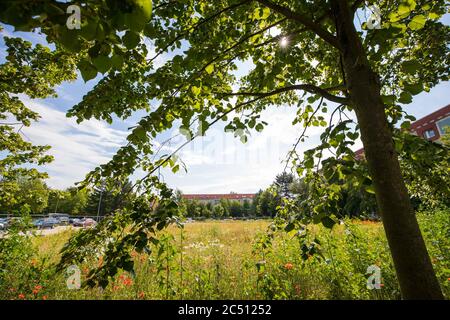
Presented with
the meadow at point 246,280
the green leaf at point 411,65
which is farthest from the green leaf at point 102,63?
the meadow at point 246,280

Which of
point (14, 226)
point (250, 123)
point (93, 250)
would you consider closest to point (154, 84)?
point (250, 123)

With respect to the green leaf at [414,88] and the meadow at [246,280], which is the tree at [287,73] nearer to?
the green leaf at [414,88]

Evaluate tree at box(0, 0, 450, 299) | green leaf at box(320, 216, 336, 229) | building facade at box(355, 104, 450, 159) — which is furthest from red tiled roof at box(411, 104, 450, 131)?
green leaf at box(320, 216, 336, 229)

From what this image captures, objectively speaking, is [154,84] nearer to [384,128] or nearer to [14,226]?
[384,128]

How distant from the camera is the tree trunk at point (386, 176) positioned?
1.23m

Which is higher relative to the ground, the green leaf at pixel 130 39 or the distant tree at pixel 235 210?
the distant tree at pixel 235 210

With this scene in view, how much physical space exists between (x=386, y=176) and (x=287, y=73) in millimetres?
2088

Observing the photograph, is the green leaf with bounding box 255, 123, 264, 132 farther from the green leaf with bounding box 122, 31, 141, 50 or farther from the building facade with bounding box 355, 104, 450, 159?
the building facade with bounding box 355, 104, 450, 159

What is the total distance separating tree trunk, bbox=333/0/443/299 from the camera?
123cm

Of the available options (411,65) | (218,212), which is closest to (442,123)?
(411,65)

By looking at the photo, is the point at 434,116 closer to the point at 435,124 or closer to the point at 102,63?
the point at 435,124

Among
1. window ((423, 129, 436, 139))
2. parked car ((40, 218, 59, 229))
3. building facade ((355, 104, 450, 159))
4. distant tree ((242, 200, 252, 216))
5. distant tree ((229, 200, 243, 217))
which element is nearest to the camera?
building facade ((355, 104, 450, 159))

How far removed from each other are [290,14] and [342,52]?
1.58ft

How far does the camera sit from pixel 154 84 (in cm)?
224
